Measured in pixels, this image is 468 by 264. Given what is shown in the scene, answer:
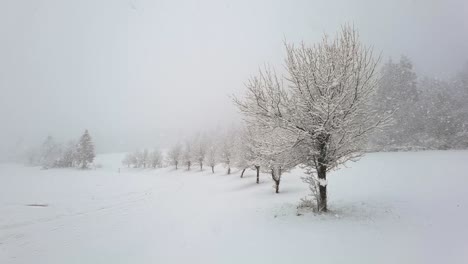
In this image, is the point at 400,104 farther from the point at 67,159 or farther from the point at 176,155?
the point at 67,159

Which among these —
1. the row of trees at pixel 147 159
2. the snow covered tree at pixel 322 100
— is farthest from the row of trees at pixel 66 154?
the snow covered tree at pixel 322 100

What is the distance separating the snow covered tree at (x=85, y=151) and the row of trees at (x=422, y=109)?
3695 inches

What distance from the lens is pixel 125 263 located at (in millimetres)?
8648

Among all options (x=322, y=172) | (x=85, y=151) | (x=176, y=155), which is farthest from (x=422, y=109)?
(x=85, y=151)

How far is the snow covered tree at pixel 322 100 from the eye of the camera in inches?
359

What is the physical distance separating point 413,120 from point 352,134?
39234 mm

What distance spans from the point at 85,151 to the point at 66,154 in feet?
52.0

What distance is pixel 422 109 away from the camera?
38938 mm

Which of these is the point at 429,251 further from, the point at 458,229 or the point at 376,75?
the point at 376,75

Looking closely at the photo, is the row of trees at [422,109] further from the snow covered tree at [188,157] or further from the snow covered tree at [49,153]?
the snow covered tree at [49,153]

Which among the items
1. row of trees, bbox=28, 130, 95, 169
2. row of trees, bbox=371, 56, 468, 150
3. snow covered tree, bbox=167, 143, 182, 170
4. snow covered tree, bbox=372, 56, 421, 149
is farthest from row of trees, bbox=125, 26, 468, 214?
row of trees, bbox=28, 130, 95, 169

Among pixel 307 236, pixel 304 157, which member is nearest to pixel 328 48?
pixel 304 157

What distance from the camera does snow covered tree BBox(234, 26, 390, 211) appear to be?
9.12 metres

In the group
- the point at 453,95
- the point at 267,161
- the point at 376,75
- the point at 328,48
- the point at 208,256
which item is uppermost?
the point at 453,95
